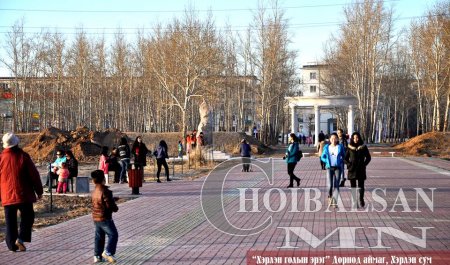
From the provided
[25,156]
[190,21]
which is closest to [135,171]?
[25,156]

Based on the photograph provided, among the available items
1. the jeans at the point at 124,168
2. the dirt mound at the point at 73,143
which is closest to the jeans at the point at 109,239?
the jeans at the point at 124,168

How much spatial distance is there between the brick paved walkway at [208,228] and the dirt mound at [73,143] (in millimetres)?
23545

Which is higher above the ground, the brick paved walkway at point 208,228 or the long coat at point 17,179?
the long coat at point 17,179

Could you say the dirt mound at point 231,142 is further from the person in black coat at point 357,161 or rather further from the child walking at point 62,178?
the person in black coat at point 357,161

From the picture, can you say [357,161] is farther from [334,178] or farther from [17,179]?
[17,179]

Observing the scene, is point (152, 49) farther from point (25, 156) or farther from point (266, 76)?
point (25, 156)

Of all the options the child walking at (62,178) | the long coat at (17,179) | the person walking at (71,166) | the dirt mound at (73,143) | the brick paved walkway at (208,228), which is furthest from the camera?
the dirt mound at (73,143)

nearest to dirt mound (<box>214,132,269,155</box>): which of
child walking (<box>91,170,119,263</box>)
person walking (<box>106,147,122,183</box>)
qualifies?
person walking (<box>106,147,122,183</box>)

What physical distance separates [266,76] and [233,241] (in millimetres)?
48269

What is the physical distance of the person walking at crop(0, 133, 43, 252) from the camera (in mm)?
9445

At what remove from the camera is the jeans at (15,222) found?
946cm

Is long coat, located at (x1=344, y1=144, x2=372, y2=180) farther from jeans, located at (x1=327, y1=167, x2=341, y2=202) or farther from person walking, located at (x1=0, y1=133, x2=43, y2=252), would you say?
person walking, located at (x1=0, y1=133, x2=43, y2=252)

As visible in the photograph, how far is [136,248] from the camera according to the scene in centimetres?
961

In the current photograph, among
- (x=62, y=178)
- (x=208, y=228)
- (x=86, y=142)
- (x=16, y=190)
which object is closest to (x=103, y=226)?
(x=16, y=190)
